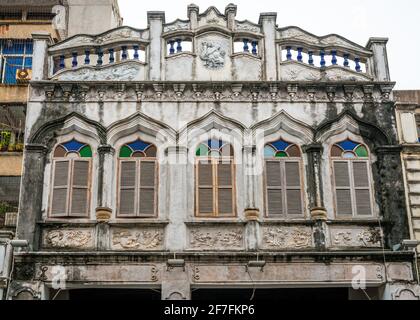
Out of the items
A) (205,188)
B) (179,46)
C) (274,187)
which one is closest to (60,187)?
(205,188)

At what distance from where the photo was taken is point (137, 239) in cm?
1207

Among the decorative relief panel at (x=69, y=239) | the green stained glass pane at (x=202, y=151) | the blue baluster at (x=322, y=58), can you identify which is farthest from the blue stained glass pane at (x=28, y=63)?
the blue baluster at (x=322, y=58)

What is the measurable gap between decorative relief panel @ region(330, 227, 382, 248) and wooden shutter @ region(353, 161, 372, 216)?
0.37 m

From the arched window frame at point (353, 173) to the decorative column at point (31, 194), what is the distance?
18.7 feet

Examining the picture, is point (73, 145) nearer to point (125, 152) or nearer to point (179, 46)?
point (125, 152)

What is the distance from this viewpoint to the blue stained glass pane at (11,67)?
1692 centimetres

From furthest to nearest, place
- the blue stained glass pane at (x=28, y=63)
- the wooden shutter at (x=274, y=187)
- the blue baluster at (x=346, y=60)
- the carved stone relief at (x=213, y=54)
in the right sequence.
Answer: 1. the blue stained glass pane at (x=28, y=63)
2. the blue baluster at (x=346, y=60)
3. the carved stone relief at (x=213, y=54)
4. the wooden shutter at (x=274, y=187)

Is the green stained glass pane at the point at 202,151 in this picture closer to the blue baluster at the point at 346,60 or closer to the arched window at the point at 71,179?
the arched window at the point at 71,179

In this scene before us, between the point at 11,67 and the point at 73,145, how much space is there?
5.43m

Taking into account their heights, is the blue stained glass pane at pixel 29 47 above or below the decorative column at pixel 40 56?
above

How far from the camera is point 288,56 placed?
44.4 feet

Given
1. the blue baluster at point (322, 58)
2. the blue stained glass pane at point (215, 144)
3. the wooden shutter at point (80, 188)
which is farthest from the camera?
the blue baluster at point (322, 58)

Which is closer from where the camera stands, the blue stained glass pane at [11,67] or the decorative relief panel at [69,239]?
the decorative relief panel at [69,239]
